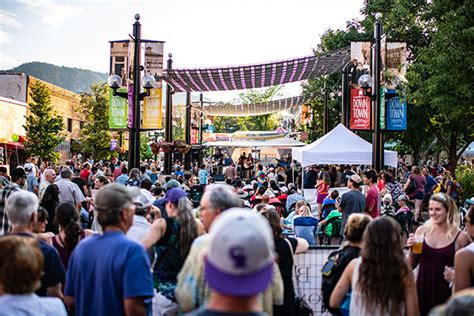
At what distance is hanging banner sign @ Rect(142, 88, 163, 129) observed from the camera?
16.3 metres

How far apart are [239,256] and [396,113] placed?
13.8m

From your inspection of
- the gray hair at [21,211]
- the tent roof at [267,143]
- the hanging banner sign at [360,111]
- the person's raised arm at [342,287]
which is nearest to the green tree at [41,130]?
the tent roof at [267,143]

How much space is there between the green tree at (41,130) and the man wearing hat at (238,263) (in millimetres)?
33113

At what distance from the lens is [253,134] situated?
37531 mm

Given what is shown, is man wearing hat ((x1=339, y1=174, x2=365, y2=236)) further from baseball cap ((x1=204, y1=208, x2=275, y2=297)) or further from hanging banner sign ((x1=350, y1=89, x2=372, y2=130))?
baseball cap ((x1=204, y1=208, x2=275, y2=297))

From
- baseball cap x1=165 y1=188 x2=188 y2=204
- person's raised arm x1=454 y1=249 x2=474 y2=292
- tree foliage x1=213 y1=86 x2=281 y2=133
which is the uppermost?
tree foliage x1=213 y1=86 x2=281 y2=133

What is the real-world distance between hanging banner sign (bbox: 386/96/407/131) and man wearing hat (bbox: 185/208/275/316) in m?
13.5

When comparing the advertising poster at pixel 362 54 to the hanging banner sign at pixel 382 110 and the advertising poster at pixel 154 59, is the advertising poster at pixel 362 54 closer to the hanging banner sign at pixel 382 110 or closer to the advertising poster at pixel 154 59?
the hanging banner sign at pixel 382 110

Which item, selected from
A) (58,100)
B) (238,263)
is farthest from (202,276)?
(58,100)

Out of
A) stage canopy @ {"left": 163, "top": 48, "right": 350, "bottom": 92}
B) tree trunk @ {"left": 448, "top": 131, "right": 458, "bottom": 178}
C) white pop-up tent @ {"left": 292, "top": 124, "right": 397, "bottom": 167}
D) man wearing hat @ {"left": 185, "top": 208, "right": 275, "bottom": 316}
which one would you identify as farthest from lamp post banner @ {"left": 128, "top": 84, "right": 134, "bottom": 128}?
tree trunk @ {"left": 448, "top": 131, "right": 458, "bottom": 178}

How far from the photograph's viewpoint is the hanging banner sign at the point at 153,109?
53.5ft

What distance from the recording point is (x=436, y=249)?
4.25 metres

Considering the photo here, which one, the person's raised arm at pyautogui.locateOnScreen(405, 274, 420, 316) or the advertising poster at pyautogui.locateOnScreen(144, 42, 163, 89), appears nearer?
the person's raised arm at pyautogui.locateOnScreen(405, 274, 420, 316)

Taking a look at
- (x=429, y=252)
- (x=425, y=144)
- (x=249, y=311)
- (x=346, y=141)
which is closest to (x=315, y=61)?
(x=346, y=141)
